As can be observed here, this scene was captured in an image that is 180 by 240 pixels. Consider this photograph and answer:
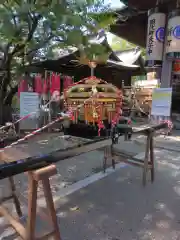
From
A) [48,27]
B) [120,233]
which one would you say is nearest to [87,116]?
[48,27]

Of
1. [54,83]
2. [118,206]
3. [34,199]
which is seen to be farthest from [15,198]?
[54,83]

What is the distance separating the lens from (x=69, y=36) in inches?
69.5

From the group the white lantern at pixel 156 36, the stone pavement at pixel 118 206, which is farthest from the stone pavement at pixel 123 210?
the white lantern at pixel 156 36

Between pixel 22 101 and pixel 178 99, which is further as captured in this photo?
pixel 178 99

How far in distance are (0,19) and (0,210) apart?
1.63 m

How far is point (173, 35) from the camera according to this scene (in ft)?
17.7

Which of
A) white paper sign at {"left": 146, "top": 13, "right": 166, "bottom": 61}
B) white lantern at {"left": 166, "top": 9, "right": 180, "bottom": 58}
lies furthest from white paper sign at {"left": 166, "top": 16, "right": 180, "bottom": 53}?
white paper sign at {"left": 146, "top": 13, "right": 166, "bottom": 61}

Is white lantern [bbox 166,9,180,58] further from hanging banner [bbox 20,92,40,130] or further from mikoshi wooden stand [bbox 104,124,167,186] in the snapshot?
hanging banner [bbox 20,92,40,130]

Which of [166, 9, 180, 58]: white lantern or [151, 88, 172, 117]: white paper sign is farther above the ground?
[166, 9, 180, 58]: white lantern

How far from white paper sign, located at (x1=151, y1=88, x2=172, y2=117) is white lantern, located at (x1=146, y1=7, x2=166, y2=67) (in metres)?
0.88

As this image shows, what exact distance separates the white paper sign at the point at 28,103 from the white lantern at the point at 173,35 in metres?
3.93

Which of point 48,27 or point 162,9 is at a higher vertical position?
point 162,9

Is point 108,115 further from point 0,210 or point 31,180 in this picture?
point 0,210

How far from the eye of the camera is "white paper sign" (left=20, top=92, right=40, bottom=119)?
6.16 metres
